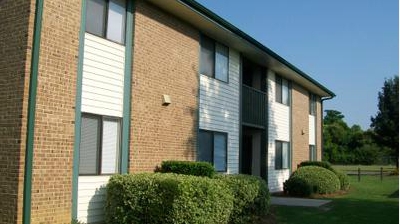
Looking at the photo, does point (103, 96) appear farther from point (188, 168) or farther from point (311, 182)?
point (311, 182)

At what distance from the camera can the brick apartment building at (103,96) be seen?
368 inches

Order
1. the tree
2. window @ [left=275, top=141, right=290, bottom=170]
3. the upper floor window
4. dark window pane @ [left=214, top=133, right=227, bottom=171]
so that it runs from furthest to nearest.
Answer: the tree, the upper floor window, window @ [left=275, top=141, right=290, bottom=170], dark window pane @ [left=214, top=133, right=227, bottom=171]

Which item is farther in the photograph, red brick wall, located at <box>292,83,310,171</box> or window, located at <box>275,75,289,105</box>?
red brick wall, located at <box>292,83,310,171</box>

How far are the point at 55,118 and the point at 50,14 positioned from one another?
1998 mm

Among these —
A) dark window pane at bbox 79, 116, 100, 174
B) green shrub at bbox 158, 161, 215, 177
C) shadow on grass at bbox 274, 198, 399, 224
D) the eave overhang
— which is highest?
the eave overhang

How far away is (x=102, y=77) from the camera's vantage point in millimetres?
11281

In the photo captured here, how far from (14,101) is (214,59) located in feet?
27.9

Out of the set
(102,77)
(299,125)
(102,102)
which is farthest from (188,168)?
(299,125)

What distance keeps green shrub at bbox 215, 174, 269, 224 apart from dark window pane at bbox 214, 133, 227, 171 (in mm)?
3341

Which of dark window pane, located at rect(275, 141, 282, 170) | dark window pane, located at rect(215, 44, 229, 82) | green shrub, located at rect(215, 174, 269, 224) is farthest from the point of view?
dark window pane, located at rect(275, 141, 282, 170)

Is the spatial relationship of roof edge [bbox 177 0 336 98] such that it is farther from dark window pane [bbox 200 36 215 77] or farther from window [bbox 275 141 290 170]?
window [bbox 275 141 290 170]

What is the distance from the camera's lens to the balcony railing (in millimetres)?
19344

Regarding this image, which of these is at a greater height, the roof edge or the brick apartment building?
the roof edge

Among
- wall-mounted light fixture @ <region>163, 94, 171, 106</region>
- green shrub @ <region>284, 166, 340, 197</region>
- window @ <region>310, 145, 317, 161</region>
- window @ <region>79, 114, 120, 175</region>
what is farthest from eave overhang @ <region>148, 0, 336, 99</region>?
window @ <region>310, 145, 317, 161</region>
